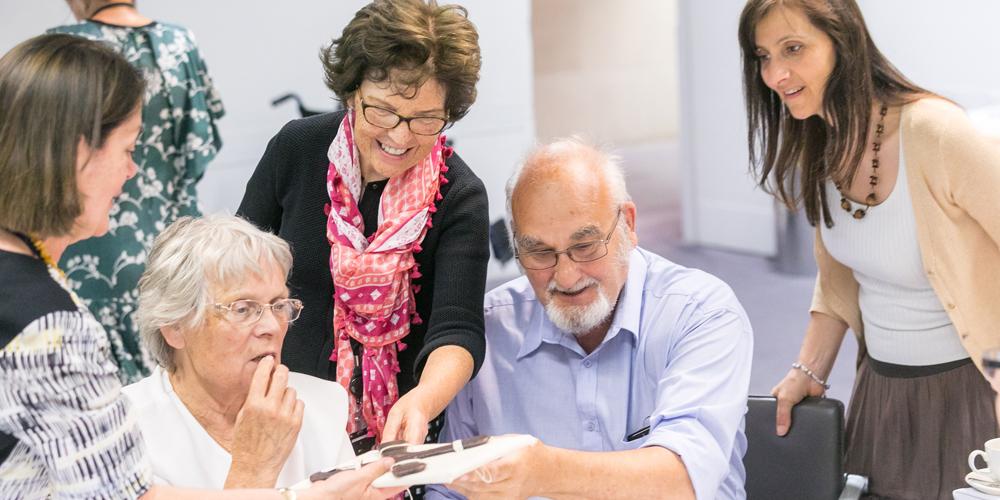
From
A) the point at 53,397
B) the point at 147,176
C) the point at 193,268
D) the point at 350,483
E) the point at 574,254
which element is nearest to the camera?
the point at 53,397

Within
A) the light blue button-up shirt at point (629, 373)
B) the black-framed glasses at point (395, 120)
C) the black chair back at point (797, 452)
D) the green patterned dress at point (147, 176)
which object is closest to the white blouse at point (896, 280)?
the black chair back at point (797, 452)

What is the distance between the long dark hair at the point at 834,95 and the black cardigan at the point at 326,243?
0.77 metres

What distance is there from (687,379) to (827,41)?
0.86m

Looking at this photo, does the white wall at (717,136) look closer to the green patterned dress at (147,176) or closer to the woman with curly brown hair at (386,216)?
the green patterned dress at (147,176)

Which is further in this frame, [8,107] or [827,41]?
[827,41]

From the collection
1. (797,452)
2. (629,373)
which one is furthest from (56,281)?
(797,452)

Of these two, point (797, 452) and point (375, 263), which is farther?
point (797, 452)

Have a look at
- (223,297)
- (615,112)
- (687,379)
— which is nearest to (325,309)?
(223,297)

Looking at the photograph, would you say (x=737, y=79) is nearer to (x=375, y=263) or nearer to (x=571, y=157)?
(x=571, y=157)

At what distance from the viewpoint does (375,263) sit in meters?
2.16

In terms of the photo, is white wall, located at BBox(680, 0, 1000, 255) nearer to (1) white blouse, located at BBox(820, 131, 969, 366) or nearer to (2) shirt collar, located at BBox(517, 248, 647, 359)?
(1) white blouse, located at BBox(820, 131, 969, 366)

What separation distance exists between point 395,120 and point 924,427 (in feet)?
4.46

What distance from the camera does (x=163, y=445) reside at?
2070 millimetres

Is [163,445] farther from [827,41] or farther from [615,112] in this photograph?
[615,112]
